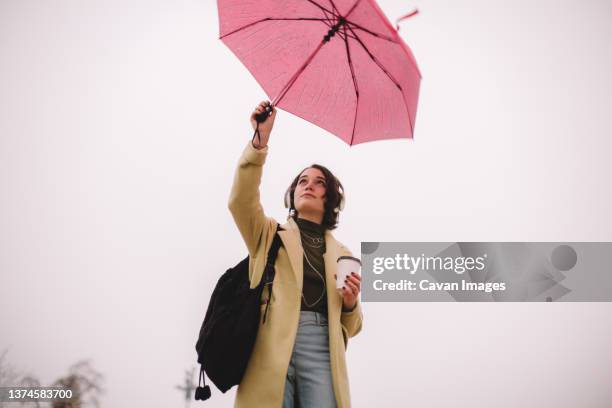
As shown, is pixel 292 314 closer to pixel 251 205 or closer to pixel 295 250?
pixel 295 250

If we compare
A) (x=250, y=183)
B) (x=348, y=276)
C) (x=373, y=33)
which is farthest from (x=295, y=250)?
(x=373, y=33)

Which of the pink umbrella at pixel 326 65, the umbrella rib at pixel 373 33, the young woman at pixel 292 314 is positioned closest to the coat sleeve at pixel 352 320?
the young woman at pixel 292 314

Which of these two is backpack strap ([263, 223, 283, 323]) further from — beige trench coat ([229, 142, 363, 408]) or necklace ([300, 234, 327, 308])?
necklace ([300, 234, 327, 308])

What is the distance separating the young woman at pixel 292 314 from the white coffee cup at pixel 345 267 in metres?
0.03

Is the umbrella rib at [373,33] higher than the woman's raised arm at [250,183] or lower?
higher

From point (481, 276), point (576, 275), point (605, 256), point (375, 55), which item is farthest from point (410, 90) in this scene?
point (605, 256)

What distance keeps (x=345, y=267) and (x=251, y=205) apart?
58 centimetres

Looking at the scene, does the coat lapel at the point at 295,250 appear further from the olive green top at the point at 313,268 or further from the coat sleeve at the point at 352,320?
the coat sleeve at the point at 352,320

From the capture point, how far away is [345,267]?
2.32 meters

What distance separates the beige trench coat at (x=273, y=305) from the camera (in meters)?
2.16

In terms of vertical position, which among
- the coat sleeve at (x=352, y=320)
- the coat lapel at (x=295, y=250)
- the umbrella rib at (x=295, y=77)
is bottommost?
the coat sleeve at (x=352, y=320)

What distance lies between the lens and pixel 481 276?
9.92 meters

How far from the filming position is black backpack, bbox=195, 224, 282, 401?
7.15 feet

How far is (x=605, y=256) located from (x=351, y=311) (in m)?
11.7
